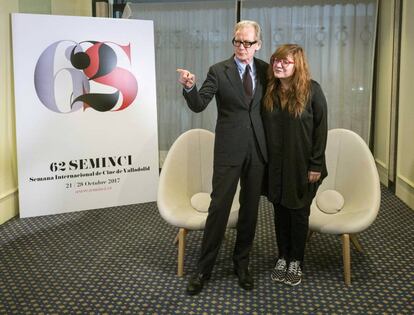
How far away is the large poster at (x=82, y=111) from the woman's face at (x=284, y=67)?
185 cm

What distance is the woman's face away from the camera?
2.36m

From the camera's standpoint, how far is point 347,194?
2.99m

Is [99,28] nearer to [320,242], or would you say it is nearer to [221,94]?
[221,94]

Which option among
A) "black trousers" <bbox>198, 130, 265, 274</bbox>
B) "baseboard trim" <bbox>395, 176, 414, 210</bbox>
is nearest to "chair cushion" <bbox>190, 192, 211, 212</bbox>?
"black trousers" <bbox>198, 130, 265, 274</bbox>

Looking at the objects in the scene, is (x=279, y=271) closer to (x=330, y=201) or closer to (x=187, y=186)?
(x=330, y=201)

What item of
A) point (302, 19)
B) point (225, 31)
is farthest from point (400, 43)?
point (225, 31)

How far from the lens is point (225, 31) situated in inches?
208

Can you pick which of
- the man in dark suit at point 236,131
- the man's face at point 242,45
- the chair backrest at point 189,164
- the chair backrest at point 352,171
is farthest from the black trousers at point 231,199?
the chair backrest at point 352,171

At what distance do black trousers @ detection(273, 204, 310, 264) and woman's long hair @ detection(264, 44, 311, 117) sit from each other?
1.87 ft

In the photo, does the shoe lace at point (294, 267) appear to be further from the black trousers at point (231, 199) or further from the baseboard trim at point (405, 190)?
the baseboard trim at point (405, 190)

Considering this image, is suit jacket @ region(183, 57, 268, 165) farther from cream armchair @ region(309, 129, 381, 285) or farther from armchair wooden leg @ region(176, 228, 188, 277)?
cream armchair @ region(309, 129, 381, 285)

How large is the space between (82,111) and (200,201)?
57.3 inches

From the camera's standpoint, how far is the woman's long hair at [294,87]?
2.38m

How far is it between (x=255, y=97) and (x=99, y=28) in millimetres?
1932
